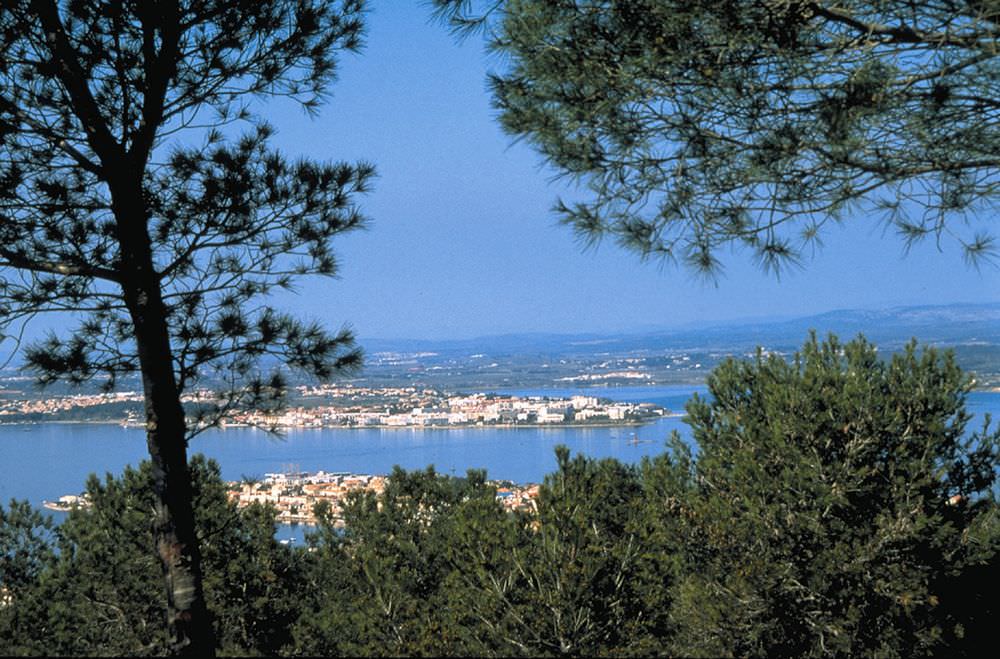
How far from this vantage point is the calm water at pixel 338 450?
1572cm

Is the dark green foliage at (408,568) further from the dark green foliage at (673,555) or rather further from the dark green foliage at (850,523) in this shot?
the dark green foliage at (850,523)

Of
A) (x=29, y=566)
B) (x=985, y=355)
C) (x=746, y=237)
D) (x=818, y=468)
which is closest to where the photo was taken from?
(x=746, y=237)

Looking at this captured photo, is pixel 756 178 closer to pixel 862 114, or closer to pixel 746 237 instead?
pixel 746 237

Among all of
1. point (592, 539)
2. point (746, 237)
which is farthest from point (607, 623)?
point (746, 237)

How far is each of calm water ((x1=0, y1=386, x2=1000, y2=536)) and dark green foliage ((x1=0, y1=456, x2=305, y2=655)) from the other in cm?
385

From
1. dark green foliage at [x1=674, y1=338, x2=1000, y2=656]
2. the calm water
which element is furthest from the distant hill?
the calm water

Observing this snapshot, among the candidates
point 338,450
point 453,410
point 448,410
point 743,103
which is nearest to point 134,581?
point 743,103

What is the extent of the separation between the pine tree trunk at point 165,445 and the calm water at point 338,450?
8.22m

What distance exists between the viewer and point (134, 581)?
7195 mm

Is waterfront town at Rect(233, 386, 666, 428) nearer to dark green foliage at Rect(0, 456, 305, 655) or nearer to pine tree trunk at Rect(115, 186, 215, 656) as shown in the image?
dark green foliage at Rect(0, 456, 305, 655)

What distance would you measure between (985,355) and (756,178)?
449 inches

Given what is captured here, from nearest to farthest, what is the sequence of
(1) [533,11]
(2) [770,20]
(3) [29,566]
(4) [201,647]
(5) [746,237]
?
1. (2) [770,20]
2. (4) [201,647]
3. (1) [533,11]
4. (5) [746,237]
5. (3) [29,566]

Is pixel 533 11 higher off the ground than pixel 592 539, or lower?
higher

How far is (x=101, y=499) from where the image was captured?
7.77m
